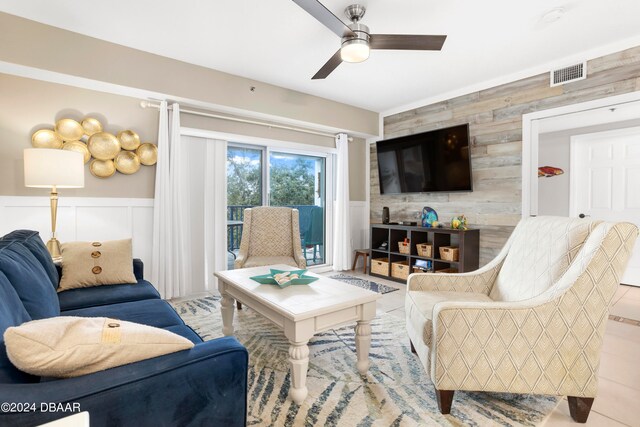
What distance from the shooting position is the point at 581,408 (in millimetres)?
1506

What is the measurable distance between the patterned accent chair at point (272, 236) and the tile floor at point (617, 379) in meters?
1.14

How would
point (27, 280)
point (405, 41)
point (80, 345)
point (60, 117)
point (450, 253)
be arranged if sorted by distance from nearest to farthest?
point (80, 345) < point (27, 280) < point (405, 41) < point (60, 117) < point (450, 253)

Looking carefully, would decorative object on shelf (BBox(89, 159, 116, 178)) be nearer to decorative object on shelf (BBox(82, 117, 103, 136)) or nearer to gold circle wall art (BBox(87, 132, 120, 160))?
gold circle wall art (BBox(87, 132, 120, 160))

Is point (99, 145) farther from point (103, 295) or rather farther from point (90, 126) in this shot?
point (103, 295)

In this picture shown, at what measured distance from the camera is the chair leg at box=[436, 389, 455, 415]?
1.55m

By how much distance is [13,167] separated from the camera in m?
2.70

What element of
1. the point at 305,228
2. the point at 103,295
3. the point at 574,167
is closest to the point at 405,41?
the point at 103,295

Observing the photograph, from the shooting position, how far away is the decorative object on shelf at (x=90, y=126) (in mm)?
2914

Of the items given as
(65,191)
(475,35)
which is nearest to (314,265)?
(65,191)

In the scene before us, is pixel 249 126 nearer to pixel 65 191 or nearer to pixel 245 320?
pixel 65 191

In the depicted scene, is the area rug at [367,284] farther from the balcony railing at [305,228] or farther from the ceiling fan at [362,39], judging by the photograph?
the ceiling fan at [362,39]

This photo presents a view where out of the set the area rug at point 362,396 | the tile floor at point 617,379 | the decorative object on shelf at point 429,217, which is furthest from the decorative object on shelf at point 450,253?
the area rug at point 362,396

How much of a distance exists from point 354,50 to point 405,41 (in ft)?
1.15

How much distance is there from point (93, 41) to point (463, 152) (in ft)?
12.6
